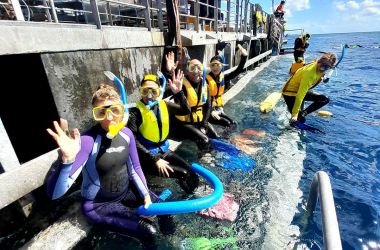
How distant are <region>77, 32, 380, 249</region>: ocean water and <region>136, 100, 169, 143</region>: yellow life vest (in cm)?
82

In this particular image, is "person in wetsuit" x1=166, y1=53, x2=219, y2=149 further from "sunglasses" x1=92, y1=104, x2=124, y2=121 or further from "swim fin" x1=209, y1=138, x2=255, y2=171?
"sunglasses" x1=92, y1=104, x2=124, y2=121

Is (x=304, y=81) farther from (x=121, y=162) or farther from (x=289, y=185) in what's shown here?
(x=121, y=162)

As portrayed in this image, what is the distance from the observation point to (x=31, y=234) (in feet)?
8.57

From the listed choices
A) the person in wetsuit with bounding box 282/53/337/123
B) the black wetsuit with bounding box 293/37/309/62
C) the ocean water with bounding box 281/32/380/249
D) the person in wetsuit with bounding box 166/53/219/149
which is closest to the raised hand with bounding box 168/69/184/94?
the person in wetsuit with bounding box 166/53/219/149

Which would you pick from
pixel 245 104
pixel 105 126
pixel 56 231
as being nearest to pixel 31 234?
pixel 56 231

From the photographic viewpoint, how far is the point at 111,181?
2.42 metres

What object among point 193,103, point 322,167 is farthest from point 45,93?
point 322,167

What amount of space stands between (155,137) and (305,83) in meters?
3.55

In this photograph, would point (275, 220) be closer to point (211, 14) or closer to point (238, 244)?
point (238, 244)

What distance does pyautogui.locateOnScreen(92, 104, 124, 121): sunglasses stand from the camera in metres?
2.11

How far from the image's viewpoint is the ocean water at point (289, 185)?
2691 mm

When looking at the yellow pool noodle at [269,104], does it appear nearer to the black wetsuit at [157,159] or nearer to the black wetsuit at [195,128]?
the black wetsuit at [195,128]

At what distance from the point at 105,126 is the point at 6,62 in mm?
1772

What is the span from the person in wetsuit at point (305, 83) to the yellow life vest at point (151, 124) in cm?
317
